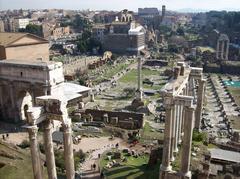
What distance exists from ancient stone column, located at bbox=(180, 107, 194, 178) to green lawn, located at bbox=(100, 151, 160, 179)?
312 centimetres

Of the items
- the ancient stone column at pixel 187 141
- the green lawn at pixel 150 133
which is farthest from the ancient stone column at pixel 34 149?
the green lawn at pixel 150 133

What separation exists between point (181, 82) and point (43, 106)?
11.1m

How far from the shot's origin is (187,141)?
21.6 meters

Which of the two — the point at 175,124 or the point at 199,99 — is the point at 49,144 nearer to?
the point at 175,124

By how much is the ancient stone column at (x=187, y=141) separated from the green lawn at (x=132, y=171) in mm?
3124

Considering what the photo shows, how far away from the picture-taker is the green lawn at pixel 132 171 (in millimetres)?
25289

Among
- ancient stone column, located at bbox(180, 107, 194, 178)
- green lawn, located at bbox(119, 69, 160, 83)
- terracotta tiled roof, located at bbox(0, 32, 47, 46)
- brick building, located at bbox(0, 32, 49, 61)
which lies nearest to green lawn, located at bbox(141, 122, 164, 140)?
ancient stone column, located at bbox(180, 107, 194, 178)

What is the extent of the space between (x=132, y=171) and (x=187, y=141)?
6967 millimetres

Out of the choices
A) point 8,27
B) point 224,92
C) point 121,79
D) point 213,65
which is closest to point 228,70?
point 213,65

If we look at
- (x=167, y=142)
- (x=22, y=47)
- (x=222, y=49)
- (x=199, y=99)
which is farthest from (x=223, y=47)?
(x=167, y=142)

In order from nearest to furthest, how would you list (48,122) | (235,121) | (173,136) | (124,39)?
(48,122) < (173,136) < (235,121) < (124,39)

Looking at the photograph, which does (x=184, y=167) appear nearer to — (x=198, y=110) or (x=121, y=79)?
(x=198, y=110)

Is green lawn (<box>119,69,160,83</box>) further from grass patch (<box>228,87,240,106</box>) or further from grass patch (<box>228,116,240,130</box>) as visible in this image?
grass patch (<box>228,116,240,130</box>)

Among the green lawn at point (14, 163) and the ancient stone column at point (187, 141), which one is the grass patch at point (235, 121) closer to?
the ancient stone column at point (187, 141)
